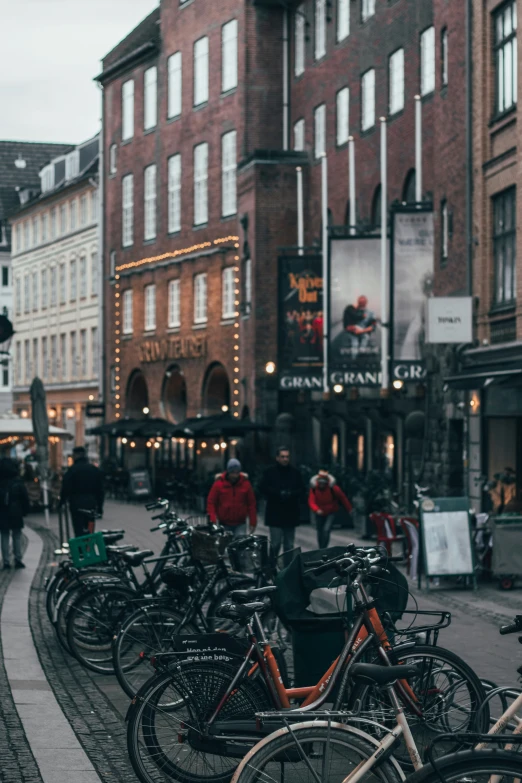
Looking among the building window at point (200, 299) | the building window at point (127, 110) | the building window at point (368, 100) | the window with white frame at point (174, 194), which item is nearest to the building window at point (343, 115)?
the building window at point (368, 100)

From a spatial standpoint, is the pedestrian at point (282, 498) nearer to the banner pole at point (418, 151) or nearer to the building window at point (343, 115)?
the banner pole at point (418, 151)

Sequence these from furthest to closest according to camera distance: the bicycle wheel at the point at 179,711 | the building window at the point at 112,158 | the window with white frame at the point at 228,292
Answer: the building window at the point at 112,158
the window with white frame at the point at 228,292
the bicycle wheel at the point at 179,711

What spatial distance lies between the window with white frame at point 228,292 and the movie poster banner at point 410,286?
18782 mm

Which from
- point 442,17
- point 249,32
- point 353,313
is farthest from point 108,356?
point 442,17

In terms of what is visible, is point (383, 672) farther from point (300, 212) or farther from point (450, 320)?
point (300, 212)

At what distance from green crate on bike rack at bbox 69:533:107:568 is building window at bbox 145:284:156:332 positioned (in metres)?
43.4

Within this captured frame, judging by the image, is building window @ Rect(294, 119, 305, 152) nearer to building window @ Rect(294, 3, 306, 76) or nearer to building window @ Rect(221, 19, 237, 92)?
building window @ Rect(294, 3, 306, 76)

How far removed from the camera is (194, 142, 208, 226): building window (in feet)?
172

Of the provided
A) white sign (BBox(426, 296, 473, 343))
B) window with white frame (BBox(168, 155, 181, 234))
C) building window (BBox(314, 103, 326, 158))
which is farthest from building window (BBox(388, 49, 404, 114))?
window with white frame (BBox(168, 155, 181, 234))

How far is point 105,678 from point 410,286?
19.3m

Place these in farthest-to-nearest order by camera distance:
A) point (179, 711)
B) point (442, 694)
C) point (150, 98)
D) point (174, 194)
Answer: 1. point (150, 98)
2. point (174, 194)
3. point (442, 694)
4. point (179, 711)

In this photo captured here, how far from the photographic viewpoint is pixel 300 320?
37.3m

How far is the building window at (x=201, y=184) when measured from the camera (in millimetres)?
52375

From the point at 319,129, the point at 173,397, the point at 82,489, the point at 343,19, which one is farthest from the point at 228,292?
the point at 82,489
